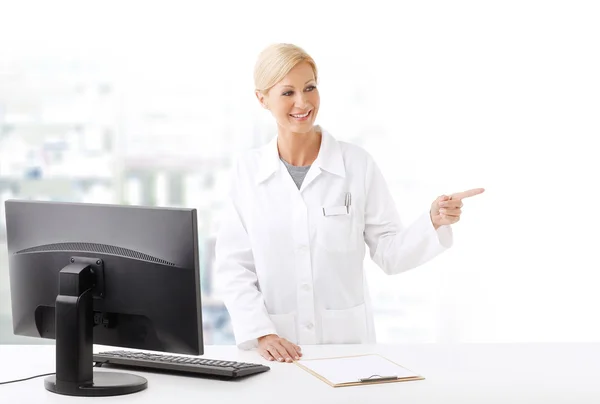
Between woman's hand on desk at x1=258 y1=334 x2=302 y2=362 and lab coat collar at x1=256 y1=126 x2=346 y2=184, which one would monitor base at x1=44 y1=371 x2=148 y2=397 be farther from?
lab coat collar at x1=256 y1=126 x2=346 y2=184

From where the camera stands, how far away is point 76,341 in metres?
1.99

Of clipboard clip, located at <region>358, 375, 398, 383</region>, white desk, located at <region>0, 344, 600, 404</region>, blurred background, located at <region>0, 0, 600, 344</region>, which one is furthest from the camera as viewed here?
blurred background, located at <region>0, 0, 600, 344</region>

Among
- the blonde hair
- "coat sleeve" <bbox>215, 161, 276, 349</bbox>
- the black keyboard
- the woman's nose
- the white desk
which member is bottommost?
the white desk

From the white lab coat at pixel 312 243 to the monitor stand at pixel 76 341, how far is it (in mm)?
687

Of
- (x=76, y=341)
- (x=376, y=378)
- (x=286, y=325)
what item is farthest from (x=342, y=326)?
(x=76, y=341)

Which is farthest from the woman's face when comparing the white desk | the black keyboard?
the black keyboard

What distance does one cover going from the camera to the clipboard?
2064 millimetres

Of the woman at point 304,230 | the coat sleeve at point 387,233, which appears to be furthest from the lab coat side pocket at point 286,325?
the coat sleeve at point 387,233

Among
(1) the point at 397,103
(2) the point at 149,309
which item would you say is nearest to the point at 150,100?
(1) the point at 397,103

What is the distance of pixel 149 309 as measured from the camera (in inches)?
80.3

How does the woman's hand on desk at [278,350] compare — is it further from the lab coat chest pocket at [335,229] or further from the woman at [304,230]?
the lab coat chest pocket at [335,229]

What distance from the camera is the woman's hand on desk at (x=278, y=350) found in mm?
2324

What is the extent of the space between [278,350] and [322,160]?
0.73 meters

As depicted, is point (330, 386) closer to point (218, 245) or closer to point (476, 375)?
point (476, 375)
